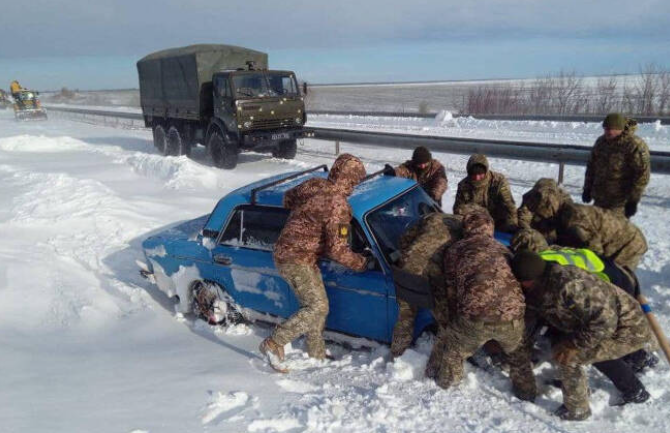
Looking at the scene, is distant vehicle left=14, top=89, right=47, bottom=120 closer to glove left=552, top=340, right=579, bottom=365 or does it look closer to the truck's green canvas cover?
the truck's green canvas cover

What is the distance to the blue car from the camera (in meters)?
3.72

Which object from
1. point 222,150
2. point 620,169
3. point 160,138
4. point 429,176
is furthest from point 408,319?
point 160,138

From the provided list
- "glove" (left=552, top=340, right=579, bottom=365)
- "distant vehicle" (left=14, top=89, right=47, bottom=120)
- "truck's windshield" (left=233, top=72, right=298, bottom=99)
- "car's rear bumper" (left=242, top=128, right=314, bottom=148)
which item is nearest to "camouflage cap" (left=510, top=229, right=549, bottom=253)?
"glove" (left=552, top=340, right=579, bottom=365)

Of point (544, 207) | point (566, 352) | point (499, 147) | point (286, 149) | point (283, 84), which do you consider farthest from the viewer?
point (286, 149)

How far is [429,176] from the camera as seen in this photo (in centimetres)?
570

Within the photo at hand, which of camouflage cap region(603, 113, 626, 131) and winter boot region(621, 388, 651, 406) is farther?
camouflage cap region(603, 113, 626, 131)

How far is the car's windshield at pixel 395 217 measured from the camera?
380cm

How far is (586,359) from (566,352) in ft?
0.37

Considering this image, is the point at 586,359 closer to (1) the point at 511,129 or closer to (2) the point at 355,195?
(2) the point at 355,195

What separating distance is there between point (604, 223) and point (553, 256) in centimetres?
83

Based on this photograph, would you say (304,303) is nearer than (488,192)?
Yes

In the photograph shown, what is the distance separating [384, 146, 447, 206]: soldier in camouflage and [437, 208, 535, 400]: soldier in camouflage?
227 cm

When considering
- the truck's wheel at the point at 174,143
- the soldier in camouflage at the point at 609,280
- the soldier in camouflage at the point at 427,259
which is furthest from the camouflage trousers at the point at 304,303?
the truck's wheel at the point at 174,143

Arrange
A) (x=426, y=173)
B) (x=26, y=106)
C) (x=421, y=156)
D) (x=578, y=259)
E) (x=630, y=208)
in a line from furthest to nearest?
(x=26, y=106) < (x=426, y=173) < (x=421, y=156) < (x=630, y=208) < (x=578, y=259)
